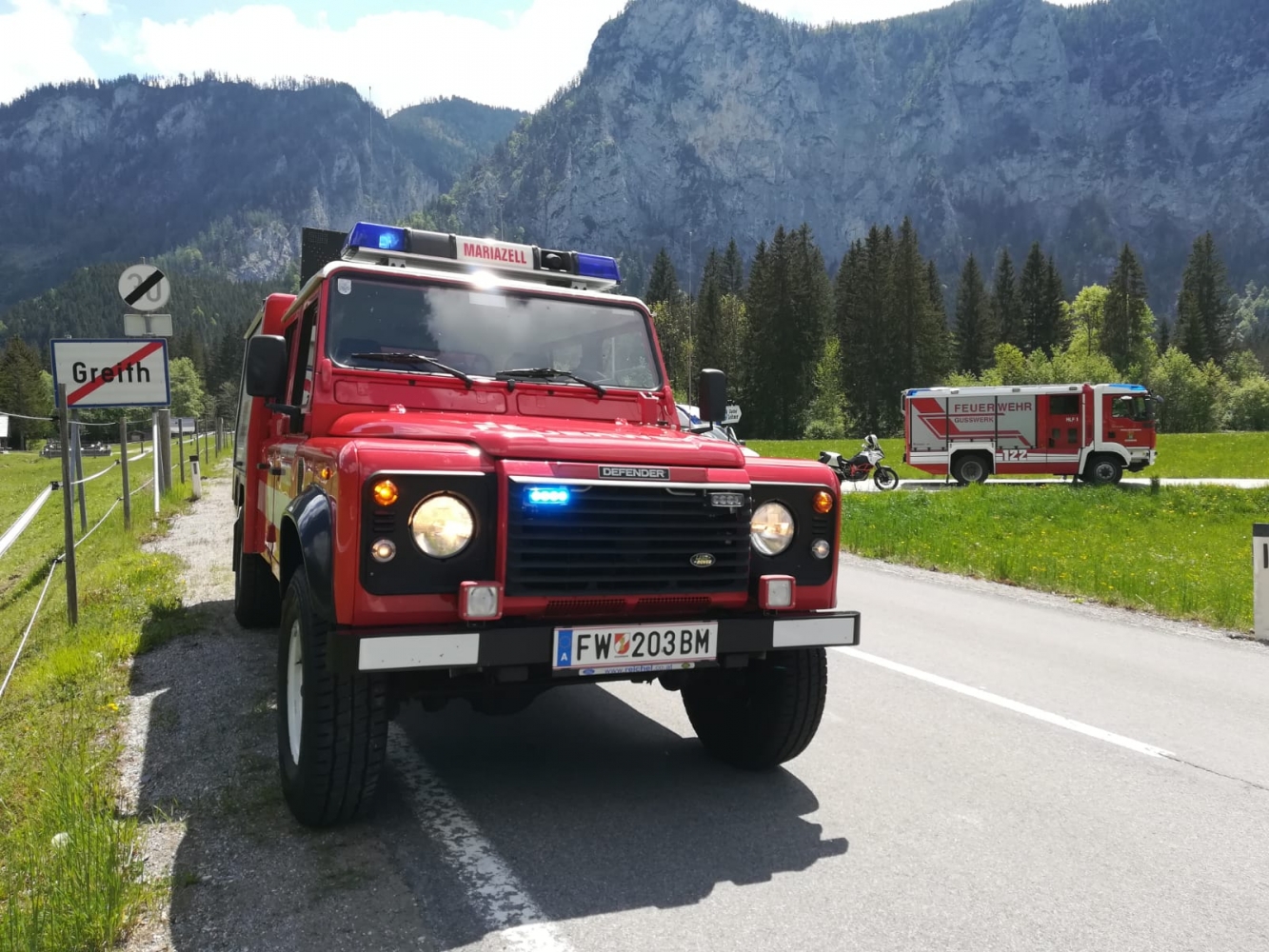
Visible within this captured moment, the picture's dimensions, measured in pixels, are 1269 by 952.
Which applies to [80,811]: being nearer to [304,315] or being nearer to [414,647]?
[414,647]

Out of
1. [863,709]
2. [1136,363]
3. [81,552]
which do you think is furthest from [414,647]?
[1136,363]

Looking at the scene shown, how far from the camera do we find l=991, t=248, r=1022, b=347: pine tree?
8888 cm

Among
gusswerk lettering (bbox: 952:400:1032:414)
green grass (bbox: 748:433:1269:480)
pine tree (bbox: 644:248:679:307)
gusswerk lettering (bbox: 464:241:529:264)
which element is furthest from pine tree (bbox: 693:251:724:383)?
gusswerk lettering (bbox: 464:241:529:264)

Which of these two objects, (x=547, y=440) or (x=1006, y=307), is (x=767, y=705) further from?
(x=1006, y=307)

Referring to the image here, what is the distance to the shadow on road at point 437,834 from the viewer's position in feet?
10.4

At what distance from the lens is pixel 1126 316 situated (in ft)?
294

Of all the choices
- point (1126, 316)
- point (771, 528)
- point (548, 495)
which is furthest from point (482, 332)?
point (1126, 316)

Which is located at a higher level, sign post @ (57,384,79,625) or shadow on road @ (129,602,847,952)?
sign post @ (57,384,79,625)

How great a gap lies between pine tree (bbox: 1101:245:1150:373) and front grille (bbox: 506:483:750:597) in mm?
96354

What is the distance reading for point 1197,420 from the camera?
260ft

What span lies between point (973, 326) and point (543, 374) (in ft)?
289

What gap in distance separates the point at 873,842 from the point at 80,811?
322 centimetres

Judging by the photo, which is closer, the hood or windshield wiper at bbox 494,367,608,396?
the hood

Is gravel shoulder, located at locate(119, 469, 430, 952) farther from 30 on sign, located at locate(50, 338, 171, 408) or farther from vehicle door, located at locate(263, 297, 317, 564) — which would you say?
30 on sign, located at locate(50, 338, 171, 408)
